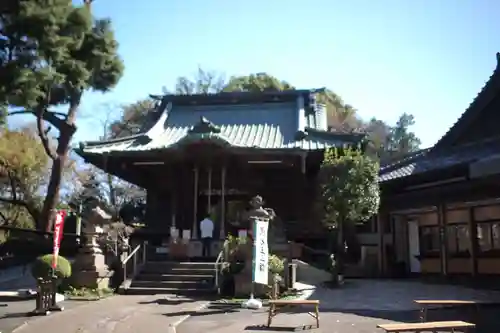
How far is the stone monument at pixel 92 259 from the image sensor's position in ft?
46.1

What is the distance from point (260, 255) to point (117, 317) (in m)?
3.64

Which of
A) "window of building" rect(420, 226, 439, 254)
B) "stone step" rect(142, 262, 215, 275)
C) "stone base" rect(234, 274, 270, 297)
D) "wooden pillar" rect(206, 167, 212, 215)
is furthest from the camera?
"wooden pillar" rect(206, 167, 212, 215)

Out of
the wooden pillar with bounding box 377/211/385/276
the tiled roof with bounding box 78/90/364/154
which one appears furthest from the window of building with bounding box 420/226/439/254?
the tiled roof with bounding box 78/90/364/154

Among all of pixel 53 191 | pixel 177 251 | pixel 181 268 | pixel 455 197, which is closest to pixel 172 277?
pixel 181 268

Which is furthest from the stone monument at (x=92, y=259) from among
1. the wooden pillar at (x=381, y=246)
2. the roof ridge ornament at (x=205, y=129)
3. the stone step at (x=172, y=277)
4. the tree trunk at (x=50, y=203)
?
the wooden pillar at (x=381, y=246)

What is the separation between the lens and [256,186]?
69.4ft

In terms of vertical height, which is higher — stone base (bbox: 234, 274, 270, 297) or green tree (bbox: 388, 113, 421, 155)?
green tree (bbox: 388, 113, 421, 155)

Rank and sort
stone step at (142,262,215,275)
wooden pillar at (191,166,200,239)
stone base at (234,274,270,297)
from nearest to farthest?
stone base at (234,274,270,297), stone step at (142,262,215,275), wooden pillar at (191,166,200,239)

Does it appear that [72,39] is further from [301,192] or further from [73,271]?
[301,192]

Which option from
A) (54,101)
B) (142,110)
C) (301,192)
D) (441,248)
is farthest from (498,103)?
(142,110)

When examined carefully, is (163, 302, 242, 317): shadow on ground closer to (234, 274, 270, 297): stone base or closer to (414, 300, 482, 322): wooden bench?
(234, 274, 270, 297): stone base

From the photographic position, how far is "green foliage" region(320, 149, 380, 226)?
15.1m

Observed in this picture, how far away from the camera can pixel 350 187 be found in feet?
49.7

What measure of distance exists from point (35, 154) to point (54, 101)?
280 inches
